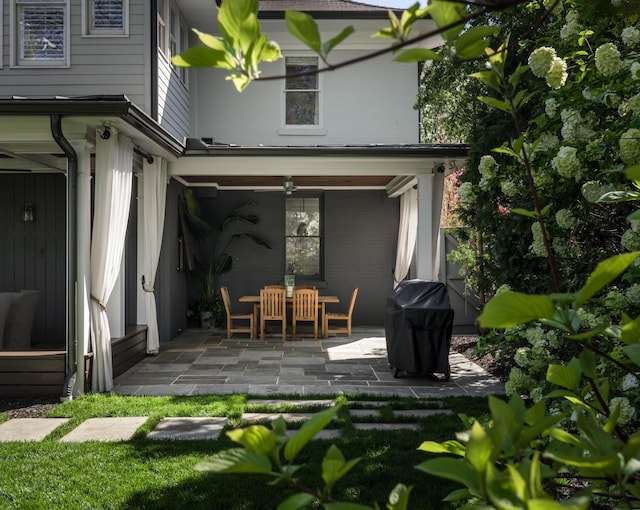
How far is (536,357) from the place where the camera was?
2.38 metres

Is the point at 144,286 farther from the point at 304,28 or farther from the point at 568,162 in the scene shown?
the point at 304,28

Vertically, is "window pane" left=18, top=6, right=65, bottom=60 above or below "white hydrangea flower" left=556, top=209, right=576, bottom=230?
above

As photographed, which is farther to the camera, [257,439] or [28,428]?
[28,428]

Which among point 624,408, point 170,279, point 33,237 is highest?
point 33,237

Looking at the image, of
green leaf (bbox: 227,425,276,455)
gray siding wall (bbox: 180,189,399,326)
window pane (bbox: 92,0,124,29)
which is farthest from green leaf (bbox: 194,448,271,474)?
gray siding wall (bbox: 180,189,399,326)

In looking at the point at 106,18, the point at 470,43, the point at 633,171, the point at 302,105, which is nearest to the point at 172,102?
the point at 106,18

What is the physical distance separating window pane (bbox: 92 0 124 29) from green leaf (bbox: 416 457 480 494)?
373 inches

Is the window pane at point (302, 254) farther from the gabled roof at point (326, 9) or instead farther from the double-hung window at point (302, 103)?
the gabled roof at point (326, 9)

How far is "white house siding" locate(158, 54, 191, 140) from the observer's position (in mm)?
9188

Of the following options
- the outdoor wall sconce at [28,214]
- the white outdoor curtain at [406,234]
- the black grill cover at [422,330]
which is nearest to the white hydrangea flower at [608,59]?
the black grill cover at [422,330]

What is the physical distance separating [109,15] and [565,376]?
9532 mm

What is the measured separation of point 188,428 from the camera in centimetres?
497

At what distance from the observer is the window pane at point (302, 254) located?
41.6ft

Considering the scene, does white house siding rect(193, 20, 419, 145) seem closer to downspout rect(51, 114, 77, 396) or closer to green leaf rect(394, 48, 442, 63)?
downspout rect(51, 114, 77, 396)
